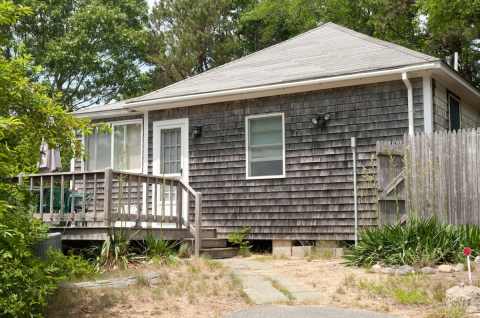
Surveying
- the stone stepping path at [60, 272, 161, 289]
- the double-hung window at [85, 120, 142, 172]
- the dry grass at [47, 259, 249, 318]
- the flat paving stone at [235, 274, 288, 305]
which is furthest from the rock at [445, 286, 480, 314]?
the double-hung window at [85, 120, 142, 172]

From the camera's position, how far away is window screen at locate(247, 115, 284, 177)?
39.9 feet

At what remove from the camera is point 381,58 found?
456 inches

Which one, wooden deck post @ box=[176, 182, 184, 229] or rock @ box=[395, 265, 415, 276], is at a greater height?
wooden deck post @ box=[176, 182, 184, 229]

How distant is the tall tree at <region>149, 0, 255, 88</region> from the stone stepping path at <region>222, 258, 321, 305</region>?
21.1 metres

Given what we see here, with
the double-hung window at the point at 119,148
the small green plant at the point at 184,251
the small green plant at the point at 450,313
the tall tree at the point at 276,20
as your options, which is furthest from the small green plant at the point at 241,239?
the tall tree at the point at 276,20

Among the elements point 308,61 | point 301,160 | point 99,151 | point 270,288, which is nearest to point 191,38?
point 99,151

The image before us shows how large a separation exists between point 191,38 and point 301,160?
18.5m

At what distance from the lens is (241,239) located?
12109 millimetres

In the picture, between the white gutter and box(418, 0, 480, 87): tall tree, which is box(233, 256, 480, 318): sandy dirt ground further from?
box(418, 0, 480, 87): tall tree

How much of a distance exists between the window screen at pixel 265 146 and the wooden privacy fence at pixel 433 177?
230 cm

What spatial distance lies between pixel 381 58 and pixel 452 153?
256cm

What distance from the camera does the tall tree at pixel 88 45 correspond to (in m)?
28.5

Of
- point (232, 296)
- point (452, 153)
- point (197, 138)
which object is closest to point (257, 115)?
point (197, 138)

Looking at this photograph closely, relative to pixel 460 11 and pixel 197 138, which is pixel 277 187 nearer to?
pixel 197 138
